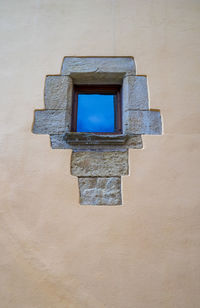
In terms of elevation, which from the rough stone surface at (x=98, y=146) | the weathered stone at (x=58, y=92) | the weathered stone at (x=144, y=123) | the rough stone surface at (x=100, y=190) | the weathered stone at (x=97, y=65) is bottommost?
the rough stone surface at (x=100, y=190)

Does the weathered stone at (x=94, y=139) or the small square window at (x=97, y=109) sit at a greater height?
the small square window at (x=97, y=109)

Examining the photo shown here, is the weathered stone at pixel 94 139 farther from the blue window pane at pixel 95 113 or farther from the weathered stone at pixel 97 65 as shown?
the weathered stone at pixel 97 65

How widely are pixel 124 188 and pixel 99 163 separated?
260 millimetres

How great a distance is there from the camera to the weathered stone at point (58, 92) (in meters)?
2.06

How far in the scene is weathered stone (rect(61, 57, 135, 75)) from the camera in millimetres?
2160

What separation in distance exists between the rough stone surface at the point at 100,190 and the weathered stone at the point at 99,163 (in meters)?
0.04

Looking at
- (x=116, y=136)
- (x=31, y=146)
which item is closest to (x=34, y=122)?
(x=31, y=146)

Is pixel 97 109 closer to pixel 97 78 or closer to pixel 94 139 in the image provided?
pixel 97 78

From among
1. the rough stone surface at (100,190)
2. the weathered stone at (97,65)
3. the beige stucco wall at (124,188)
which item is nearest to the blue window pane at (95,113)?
the weathered stone at (97,65)

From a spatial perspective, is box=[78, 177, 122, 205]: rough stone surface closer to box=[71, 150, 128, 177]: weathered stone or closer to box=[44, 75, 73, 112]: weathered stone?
box=[71, 150, 128, 177]: weathered stone

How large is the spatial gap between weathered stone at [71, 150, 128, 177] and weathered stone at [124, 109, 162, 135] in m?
0.20

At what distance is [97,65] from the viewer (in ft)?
7.16

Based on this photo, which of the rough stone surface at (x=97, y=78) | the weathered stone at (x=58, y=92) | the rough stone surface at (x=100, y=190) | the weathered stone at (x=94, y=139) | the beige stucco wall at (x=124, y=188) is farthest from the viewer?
the rough stone surface at (x=97, y=78)

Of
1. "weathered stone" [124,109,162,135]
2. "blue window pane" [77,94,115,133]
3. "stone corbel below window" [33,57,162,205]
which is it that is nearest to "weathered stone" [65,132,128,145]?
"stone corbel below window" [33,57,162,205]
